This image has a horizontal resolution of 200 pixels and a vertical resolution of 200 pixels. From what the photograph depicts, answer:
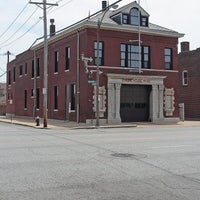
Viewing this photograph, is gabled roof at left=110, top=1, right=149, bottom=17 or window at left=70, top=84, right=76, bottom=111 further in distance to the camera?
gabled roof at left=110, top=1, right=149, bottom=17

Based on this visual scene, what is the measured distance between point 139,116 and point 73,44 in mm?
8933

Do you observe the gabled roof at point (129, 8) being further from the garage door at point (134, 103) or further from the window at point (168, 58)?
the garage door at point (134, 103)

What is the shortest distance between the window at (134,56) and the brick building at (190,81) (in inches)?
465

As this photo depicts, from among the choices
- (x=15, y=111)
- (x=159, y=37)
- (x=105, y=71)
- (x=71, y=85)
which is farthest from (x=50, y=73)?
(x=15, y=111)

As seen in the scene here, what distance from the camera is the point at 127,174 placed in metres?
10.1

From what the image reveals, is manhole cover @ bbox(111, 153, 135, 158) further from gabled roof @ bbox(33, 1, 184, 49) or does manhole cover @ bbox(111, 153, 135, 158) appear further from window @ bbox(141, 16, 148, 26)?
window @ bbox(141, 16, 148, 26)

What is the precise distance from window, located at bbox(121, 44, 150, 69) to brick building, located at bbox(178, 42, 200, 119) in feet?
38.8

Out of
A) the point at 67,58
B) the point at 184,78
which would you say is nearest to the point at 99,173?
the point at 67,58

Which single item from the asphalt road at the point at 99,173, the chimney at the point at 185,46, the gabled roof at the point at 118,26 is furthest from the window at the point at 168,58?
the asphalt road at the point at 99,173

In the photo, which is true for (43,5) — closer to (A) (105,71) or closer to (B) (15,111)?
(A) (105,71)

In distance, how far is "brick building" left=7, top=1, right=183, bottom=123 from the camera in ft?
115

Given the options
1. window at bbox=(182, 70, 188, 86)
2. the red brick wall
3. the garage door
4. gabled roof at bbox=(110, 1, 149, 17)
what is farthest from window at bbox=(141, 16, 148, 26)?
window at bbox=(182, 70, 188, 86)

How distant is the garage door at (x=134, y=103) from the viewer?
37125 mm

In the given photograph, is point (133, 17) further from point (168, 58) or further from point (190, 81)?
point (190, 81)
